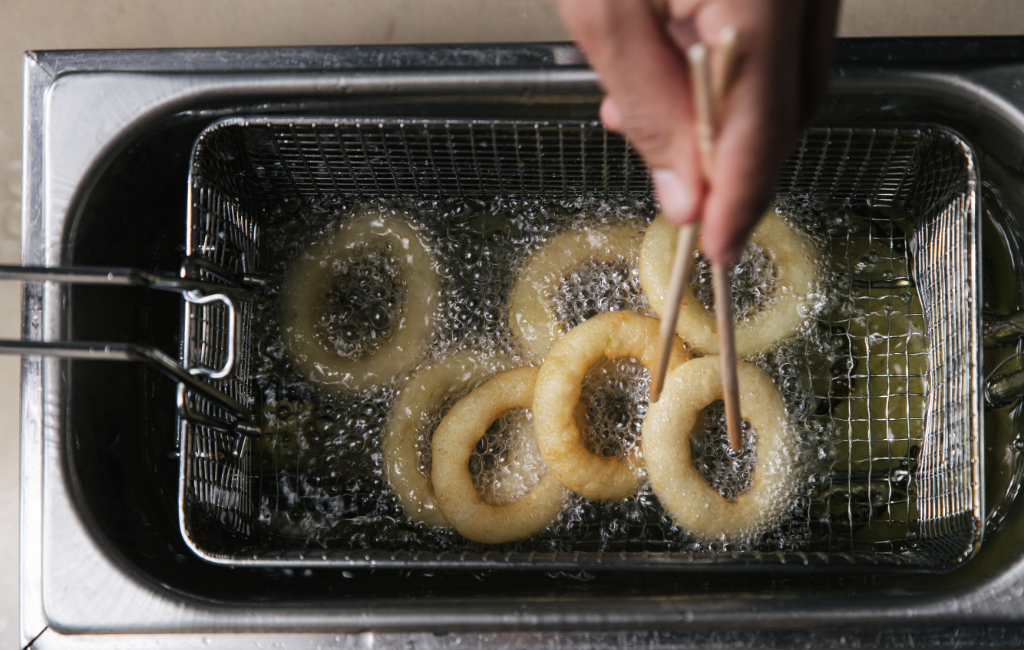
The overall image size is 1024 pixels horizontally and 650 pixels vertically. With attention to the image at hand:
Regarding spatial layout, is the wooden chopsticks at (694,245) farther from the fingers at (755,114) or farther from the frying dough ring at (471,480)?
the frying dough ring at (471,480)

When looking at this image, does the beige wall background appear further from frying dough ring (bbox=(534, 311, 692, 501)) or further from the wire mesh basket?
frying dough ring (bbox=(534, 311, 692, 501))

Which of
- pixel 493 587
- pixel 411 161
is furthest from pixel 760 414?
pixel 411 161

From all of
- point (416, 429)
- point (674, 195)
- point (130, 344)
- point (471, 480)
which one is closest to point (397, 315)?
point (416, 429)

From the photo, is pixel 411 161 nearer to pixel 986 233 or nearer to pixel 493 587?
pixel 493 587

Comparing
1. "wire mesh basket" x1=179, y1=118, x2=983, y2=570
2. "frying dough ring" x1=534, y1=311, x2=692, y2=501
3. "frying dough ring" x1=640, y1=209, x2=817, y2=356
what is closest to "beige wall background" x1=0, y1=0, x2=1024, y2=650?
"wire mesh basket" x1=179, y1=118, x2=983, y2=570

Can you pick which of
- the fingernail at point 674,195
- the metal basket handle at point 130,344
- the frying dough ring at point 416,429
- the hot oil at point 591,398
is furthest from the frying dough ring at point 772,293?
the metal basket handle at point 130,344

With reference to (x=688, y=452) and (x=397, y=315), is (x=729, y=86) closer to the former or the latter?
(x=688, y=452)
